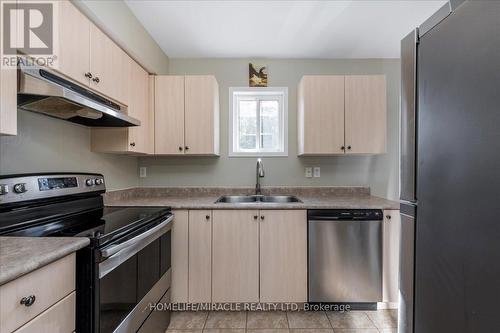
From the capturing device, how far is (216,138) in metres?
2.48

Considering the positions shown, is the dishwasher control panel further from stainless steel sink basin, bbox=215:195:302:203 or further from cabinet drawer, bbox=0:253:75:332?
cabinet drawer, bbox=0:253:75:332

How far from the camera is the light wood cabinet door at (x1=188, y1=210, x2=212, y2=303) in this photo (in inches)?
78.0

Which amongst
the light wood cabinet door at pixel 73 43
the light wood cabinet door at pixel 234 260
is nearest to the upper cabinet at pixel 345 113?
the light wood cabinet door at pixel 234 260

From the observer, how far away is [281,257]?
198 cm

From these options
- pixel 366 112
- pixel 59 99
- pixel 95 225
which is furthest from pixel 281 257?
pixel 59 99


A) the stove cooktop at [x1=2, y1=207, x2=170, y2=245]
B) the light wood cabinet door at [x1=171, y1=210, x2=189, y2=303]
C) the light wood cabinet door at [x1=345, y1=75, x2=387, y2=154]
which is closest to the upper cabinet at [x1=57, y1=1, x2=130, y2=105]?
the stove cooktop at [x1=2, y1=207, x2=170, y2=245]

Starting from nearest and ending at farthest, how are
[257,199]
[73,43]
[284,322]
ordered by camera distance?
[73,43] → [284,322] → [257,199]

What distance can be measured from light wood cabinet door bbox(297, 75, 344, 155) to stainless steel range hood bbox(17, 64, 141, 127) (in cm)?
155

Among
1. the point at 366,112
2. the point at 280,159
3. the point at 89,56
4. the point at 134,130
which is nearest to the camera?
the point at 89,56

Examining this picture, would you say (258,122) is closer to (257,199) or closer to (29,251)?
(257,199)

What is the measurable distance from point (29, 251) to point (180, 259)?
1256mm

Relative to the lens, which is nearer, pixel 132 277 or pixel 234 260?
pixel 132 277

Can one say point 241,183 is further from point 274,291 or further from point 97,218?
point 97,218

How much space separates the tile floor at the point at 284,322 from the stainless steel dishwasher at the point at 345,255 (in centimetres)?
16
